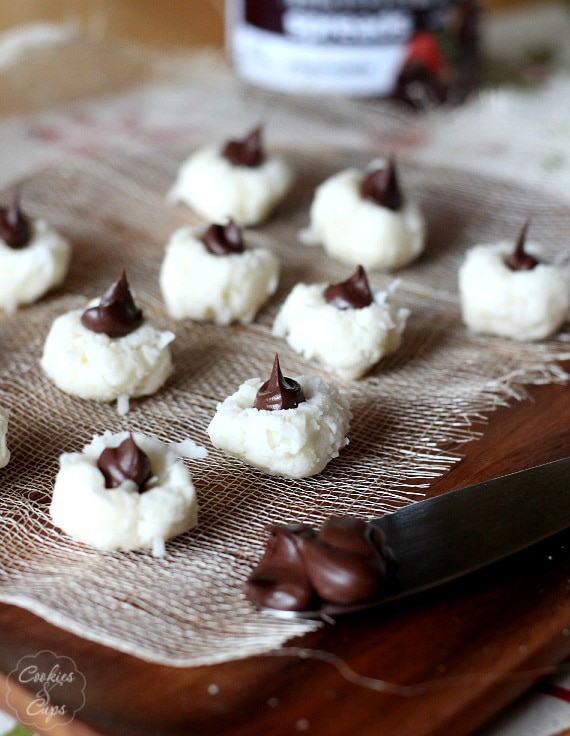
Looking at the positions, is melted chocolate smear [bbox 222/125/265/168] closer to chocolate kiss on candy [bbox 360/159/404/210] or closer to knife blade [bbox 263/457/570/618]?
chocolate kiss on candy [bbox 360/159/404/210]

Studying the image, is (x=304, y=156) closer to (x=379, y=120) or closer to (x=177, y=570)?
(x=379, y=120)

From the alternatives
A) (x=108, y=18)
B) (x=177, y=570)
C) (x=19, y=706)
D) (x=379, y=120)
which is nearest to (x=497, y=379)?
(x=177, y=570)

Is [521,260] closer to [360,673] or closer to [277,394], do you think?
[277,394]

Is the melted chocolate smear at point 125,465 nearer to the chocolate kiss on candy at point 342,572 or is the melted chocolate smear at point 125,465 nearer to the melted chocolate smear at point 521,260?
the chocolate kiss on candy at point 342,572

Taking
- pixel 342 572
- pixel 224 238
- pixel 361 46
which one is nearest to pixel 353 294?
pixel 224 238

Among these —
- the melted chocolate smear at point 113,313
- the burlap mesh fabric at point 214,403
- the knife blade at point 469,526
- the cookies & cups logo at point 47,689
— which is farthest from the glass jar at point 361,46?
the cookies & cups logo at point 47,689

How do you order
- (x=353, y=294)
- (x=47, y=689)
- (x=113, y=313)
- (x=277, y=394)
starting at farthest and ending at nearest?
(x=353, y=294) < (x=113, y=313) < (x=277, y=394) < (x=47, y=689)

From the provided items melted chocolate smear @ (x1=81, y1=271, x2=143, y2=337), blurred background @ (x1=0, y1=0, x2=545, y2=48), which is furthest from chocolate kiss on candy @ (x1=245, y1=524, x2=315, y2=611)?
blurred background @ (x1=0, y1=0, x2=545, y2=48)
